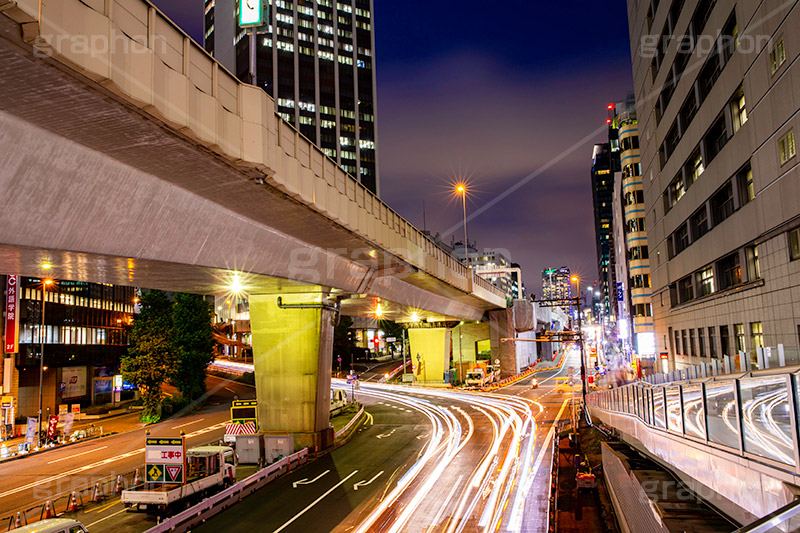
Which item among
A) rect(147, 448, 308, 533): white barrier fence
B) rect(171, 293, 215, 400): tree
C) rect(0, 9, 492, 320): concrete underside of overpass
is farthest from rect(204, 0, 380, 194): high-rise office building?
rect(0, 9, 492, 320): concrete underside of overpass

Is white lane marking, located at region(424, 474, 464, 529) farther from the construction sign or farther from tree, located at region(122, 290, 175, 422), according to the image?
A: tree, located at region(122, 290, 175, 422)

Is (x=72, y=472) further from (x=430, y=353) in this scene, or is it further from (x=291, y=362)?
(x=430, y=353)

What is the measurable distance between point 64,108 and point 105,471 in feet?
71.7

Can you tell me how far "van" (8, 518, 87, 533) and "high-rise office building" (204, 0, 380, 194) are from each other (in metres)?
132

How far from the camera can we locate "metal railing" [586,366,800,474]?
244 inches

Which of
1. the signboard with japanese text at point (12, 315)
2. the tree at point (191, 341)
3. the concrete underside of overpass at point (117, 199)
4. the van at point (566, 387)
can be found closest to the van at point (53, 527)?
the concrete underside of overpass at point (117, 199)

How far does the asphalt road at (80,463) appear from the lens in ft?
73.6

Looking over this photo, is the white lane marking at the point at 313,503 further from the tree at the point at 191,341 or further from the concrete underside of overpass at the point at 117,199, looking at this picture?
the tree at the point at 191,341

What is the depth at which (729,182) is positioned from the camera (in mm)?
25906

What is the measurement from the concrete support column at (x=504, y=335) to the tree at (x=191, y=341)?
4007 cm

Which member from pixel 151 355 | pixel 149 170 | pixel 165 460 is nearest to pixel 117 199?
pixel 149 170

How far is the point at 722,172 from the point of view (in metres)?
26.3

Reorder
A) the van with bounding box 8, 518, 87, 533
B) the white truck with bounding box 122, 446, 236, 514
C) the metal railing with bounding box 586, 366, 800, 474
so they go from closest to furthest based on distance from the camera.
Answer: the metal railing with bounding box 586, 366, 800, 474
the van with bounding box 8, 518, 87, 533
the white truck with bounding box 122, 446, 236, 514

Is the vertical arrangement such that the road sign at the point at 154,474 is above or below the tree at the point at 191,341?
below
